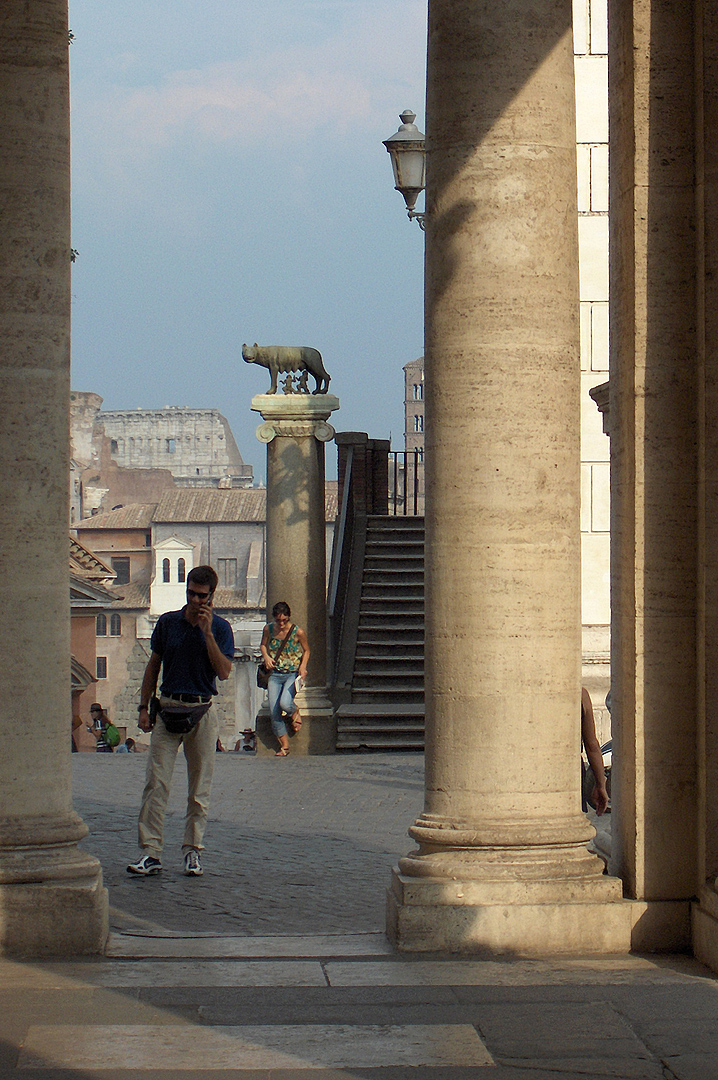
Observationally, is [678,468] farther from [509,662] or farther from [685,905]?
[685,905]

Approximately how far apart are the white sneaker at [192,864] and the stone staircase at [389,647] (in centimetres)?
721

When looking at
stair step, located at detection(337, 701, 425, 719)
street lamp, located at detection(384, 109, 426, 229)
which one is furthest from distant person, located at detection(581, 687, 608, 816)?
stair step, located at detection(337, 701, 425, 719)

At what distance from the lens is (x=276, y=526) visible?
14742mm

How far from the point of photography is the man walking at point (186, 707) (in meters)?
7.84

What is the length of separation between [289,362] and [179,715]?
7.65m

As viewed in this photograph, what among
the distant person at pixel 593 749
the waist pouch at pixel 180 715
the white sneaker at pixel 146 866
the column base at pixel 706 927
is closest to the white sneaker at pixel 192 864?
the white sneaker at pixel 146 866

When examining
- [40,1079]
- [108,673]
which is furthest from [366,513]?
[108,673]

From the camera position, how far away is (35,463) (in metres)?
5.75

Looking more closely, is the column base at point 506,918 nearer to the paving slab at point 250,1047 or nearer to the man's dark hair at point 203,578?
the paving slab at point 250,1047

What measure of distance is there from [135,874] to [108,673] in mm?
66646

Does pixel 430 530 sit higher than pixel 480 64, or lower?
lower

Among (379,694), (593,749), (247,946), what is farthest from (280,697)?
(247,946)

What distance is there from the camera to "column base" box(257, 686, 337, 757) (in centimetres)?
1489

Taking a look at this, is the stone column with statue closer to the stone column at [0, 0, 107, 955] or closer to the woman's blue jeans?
the woman's blue jeans
